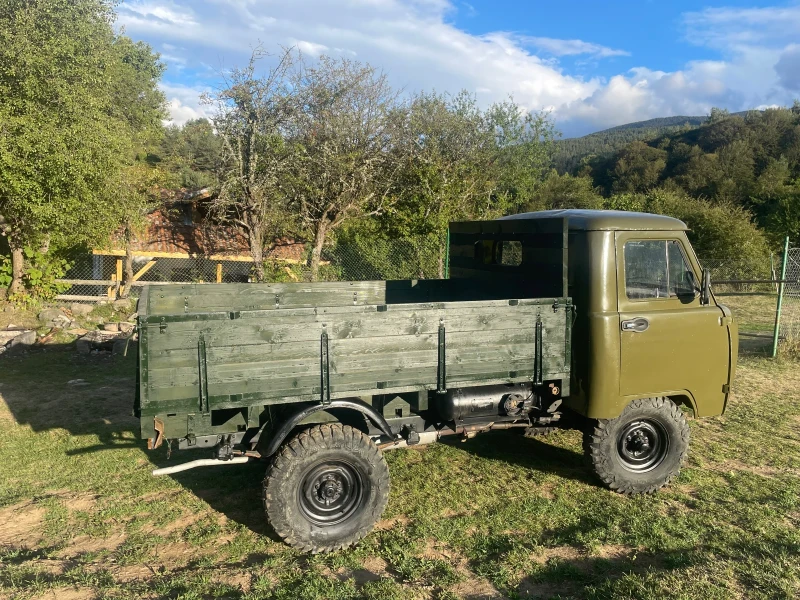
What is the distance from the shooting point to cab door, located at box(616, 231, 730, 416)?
450 centimetres

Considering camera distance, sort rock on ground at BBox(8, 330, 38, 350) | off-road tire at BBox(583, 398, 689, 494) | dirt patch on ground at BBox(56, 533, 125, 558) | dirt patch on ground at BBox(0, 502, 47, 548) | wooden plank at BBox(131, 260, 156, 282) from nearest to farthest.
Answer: dirt patch on ground at BBox(56, 533, 125, 558), dirt patch on ground at BBox(0, 502, 47, 548), off-road tire at BBox(583, 398, 689, 494), rock on ground at BBox(8, 330, 38, 350), wooden plank at BBox(131, 260, 156, 282)

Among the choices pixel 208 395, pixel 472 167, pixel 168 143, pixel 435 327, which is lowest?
pixel 208 395

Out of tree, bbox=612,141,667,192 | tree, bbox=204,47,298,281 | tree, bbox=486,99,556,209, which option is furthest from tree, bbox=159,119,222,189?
tree, bbox=612,141,667,192

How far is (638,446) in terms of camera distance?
4.80 meters

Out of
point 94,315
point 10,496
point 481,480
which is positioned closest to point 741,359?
point 481,480

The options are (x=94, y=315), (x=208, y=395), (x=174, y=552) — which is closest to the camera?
(x=208, y=395)

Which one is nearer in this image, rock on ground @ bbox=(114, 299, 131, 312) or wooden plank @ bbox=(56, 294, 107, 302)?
rock on ground @ bbox=(114, 299, 131, 312)

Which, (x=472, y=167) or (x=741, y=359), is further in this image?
(x=472, y=167)

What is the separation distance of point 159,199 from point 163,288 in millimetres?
12306

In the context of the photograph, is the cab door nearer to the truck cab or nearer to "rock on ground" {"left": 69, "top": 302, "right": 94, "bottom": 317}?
the truck cab

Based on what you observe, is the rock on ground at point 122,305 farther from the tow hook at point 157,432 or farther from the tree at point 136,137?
the tow hook at point 157,432

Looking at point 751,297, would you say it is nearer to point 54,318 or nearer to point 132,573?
point 54,318

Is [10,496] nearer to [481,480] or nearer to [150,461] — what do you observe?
[150,461]

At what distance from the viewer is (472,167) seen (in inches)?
656
